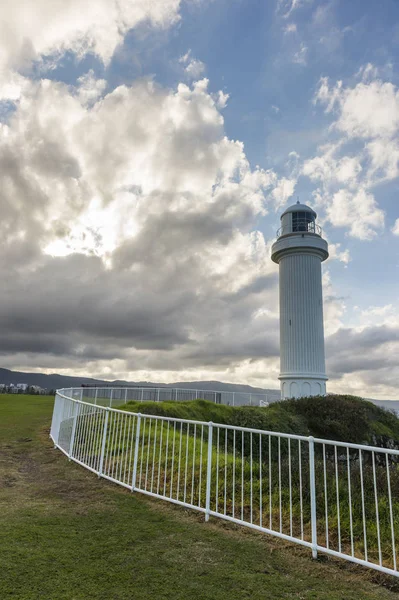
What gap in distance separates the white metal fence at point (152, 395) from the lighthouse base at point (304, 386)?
1580 mm

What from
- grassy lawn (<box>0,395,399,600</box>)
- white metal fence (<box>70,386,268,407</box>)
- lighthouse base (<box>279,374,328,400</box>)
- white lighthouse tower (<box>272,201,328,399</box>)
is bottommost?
grassy lawn (<box>0,395,399,600</box>)

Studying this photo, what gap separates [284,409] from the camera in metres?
17.6

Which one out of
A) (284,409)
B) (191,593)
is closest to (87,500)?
(191,593)

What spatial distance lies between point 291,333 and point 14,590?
20.0 metres

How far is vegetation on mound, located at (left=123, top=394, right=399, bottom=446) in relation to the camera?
1503cm

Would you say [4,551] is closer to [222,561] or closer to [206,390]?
[222,561]

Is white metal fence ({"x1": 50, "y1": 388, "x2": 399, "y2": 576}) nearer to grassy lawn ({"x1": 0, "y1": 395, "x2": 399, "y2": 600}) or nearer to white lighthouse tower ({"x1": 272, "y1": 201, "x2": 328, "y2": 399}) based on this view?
grassy lawn ({"x1": 0, "y1": 395, "x2": 399, "y2": 600})

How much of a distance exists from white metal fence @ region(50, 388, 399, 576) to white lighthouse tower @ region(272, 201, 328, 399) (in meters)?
11.8

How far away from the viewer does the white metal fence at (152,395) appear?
16531 millimetres

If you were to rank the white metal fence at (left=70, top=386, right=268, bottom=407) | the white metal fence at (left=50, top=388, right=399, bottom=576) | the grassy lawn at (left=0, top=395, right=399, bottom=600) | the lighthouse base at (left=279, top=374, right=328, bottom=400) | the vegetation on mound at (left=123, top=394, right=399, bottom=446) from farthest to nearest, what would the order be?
the lighthouse base at (left=279, top=374, right=328, bottom=400), the white metal fence at (left=70, top=386, right=268, bottom=407), the vegetation on mound at (left=123, top=394, right=399, bottom=446), the white metal fence at (left=50, top=388, right=399, bottom=576), the grassy lawn at (left=0, top=395, right=399, bottom=600)

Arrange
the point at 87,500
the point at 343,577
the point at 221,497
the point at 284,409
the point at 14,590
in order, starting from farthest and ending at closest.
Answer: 1. the point at 284,409
2. the point at 221,497
3. the point at 87,500
4. the point at 343,577
5. the point at 14,590

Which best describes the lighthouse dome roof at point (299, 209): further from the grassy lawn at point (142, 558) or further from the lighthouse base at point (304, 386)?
the grassy lawn at point (142, 558)

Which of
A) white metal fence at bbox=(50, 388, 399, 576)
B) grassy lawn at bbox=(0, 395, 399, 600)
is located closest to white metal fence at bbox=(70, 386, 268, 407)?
white metal fence at bbox=(50, 388, 399, 576)

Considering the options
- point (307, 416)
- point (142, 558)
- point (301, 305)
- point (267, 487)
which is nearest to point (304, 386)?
point (307, 416)
